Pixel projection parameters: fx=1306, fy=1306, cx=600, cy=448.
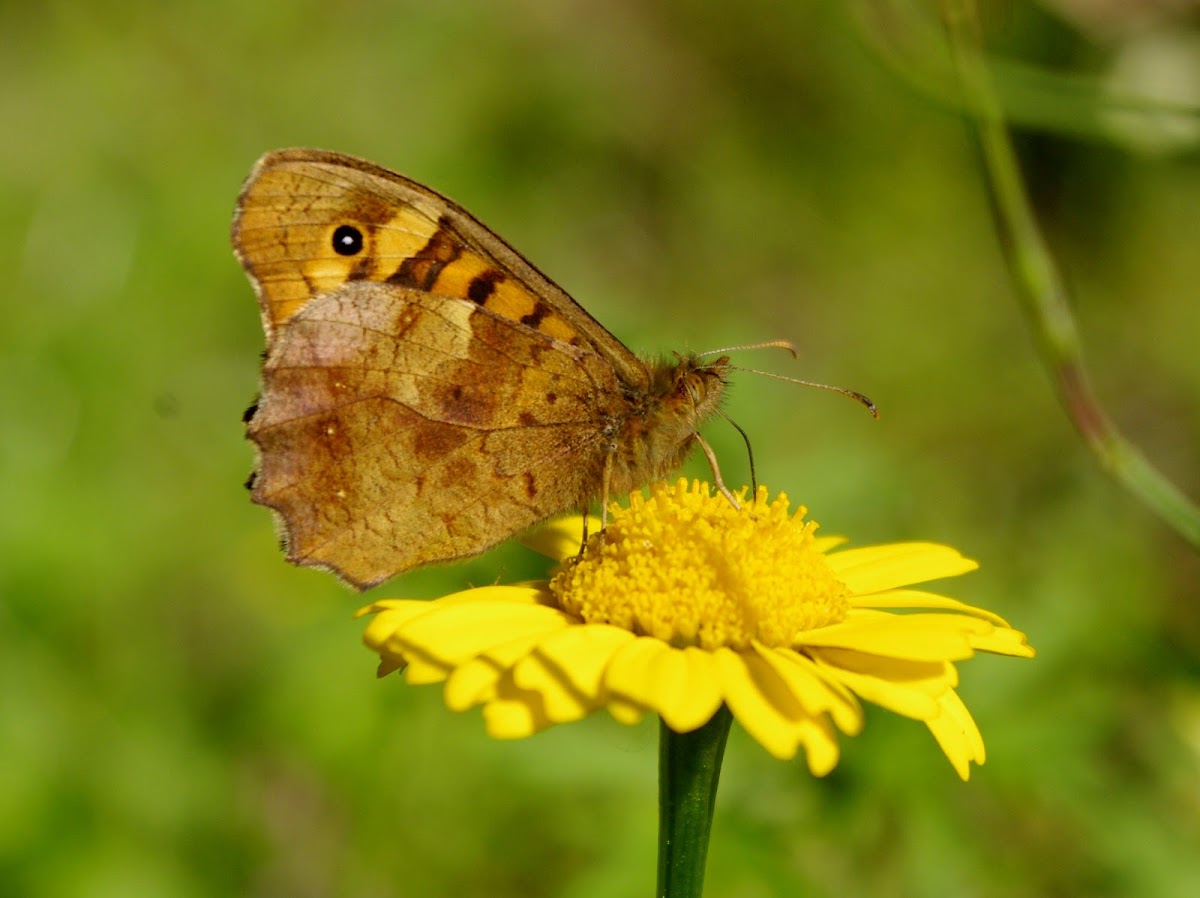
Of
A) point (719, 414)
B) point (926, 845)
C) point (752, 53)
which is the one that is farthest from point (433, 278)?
point (752, 53)

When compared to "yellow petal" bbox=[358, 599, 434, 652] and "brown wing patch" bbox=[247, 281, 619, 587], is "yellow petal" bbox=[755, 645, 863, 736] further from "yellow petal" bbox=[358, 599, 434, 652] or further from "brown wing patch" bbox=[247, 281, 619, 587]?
"brown wing patch" bbox=[247, 281, 619, 587]

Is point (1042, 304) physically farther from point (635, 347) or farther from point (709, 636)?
point (635, 347)

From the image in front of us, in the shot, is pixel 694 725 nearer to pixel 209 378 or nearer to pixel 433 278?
pixel 433 278

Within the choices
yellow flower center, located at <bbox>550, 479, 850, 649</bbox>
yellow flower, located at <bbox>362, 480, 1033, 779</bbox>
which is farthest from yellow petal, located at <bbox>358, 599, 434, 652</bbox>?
yellow flower center, located at <bbox>550, 479, 850, 649</bbox>

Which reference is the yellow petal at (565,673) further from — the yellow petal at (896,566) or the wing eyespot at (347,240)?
the wing eyespot at (347,240)

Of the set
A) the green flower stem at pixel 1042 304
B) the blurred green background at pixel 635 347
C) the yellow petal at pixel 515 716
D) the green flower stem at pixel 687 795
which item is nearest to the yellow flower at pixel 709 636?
the yellow petal at pixel 515 716

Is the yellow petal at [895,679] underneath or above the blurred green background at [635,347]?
underneath
